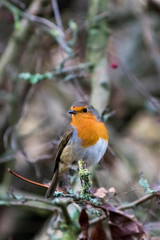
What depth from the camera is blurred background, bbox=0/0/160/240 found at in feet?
14.8

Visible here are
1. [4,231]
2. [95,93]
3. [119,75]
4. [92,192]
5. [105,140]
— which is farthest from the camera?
[119,75]

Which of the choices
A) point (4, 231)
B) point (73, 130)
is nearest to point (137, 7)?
point (73, 130)

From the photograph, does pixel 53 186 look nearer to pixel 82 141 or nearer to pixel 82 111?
pixel 82 141

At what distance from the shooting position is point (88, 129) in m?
3.30

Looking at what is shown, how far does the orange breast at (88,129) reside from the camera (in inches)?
127

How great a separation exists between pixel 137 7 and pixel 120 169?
96.8 inches

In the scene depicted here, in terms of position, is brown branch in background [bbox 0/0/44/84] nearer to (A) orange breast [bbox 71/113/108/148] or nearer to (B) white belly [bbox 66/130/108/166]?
(A) orange breast [bbox 71/113/108/148]

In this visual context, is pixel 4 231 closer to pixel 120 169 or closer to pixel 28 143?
pixel 28 143

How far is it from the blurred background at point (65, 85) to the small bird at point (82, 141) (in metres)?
0.49

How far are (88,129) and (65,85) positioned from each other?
2764mm

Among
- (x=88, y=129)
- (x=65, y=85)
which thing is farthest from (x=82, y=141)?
(x=65, y=85)

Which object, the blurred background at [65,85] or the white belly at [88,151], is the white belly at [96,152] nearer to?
the white belly at [88,151]

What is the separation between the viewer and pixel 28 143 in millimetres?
6527

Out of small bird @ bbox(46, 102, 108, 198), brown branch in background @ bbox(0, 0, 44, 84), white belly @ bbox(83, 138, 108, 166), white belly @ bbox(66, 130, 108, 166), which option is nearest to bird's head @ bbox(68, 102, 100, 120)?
small bird @ bbox(46, 102, 108, 198)
